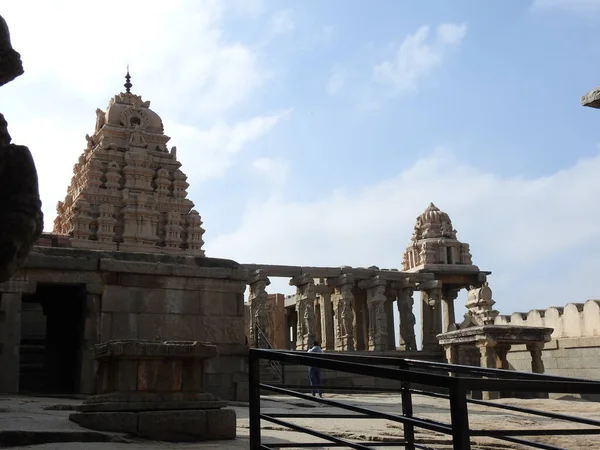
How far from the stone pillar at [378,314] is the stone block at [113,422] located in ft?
66.6

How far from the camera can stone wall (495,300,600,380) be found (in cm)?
1766

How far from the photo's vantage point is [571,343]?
18.4m

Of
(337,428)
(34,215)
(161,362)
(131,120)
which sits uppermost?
(131,120)

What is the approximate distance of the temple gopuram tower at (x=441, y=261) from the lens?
98.1 ft

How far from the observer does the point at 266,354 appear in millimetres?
3779

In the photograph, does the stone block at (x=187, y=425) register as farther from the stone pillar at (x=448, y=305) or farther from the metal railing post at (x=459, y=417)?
the stone pillar at (x=448, y=305)

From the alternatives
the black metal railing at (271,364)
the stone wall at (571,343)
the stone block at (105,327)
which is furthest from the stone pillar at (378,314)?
the stone block at (105,327)

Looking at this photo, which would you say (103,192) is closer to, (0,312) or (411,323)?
(411,323)

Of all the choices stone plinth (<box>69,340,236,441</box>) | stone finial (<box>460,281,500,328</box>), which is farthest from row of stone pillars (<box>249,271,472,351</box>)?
stone plinth (<box>69,340,236,441</box>)

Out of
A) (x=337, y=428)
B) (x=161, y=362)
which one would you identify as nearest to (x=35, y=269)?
(x=161, y=362)

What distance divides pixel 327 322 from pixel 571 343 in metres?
12.2

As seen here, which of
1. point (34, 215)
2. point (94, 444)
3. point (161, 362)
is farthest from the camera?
point (161, 362)

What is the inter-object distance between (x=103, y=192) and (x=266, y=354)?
28700 millimetres

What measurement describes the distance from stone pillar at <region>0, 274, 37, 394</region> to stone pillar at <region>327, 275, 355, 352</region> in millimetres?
16363
